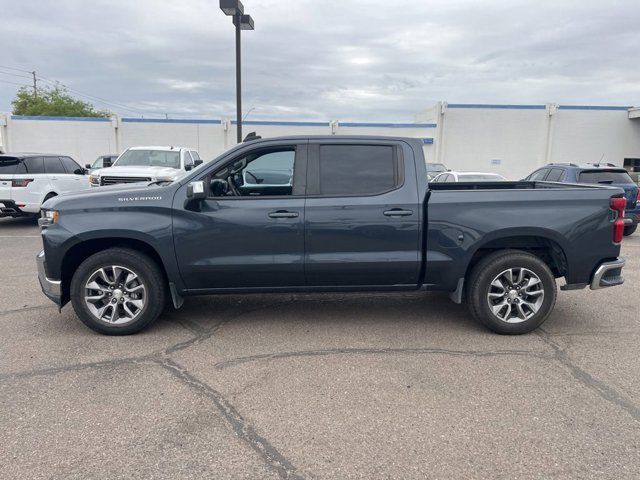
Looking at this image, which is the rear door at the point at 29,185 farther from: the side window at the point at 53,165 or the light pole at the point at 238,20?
the light pole at the point at 238,20

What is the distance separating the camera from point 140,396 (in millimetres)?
3600

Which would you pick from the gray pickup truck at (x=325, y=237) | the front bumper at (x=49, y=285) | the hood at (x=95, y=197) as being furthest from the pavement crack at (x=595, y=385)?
the front bumper at (x=49, y=285)

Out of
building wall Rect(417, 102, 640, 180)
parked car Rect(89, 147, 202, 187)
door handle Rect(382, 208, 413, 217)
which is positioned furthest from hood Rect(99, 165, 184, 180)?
building wall Rect(417, 102, 640, 180)

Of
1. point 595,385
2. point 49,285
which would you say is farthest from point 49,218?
point 595,385

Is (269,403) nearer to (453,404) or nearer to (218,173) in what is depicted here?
(453,404)

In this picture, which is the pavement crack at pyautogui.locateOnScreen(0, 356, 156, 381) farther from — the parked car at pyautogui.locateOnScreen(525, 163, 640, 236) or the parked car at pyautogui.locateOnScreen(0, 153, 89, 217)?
the parked car at pyautogui.locateOnScreen(525, 163, 640, 236)

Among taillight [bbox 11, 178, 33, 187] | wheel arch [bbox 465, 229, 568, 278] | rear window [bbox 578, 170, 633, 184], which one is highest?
rear window [bbox 578, 170, 633, 184]

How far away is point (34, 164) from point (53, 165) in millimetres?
600

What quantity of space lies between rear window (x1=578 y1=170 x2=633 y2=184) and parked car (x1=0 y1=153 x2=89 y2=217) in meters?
11.1

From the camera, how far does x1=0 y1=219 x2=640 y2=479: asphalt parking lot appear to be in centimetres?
284

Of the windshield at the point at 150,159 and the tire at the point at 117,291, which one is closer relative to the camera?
the tire at the point at 117,291

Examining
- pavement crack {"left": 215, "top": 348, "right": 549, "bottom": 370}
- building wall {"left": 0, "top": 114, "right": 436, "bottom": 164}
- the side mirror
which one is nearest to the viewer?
pavement crack {"left": 215, "top": 348, "right": 549, "bottom": 370}

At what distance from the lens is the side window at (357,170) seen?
4.79 meters

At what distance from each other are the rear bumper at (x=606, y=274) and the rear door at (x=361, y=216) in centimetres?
177
